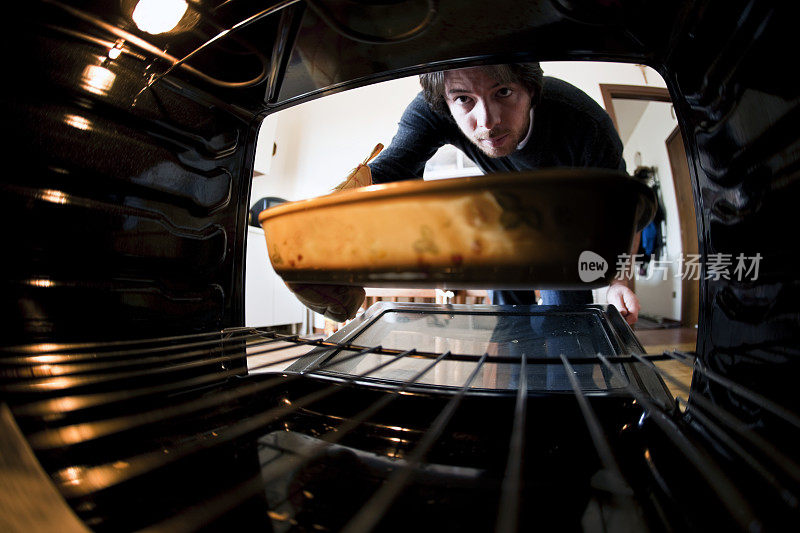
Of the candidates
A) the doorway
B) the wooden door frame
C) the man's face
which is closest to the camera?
the man's face

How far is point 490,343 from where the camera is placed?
0.42 m

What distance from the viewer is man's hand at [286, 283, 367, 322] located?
314 mm

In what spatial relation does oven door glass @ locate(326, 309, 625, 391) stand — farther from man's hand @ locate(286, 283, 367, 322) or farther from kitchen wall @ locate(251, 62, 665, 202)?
kitchen wall @ locate(251, 62, 665, 202)

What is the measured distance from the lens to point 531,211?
170 mm

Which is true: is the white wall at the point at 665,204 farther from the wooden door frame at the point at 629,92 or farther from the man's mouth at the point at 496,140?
the man's mouth at the point at 496,140

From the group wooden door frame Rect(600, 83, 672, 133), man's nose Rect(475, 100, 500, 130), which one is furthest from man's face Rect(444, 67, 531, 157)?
wooden door frame Rect(600, 83, 672, 133)

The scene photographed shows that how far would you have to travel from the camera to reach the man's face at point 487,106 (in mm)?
523

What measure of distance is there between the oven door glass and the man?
A: 0.28 meters

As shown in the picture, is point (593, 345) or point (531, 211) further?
point (593, 345)

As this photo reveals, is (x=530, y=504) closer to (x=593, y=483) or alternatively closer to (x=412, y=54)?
(x=593, y=483)

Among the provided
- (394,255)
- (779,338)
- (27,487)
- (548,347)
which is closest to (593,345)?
(548,347)

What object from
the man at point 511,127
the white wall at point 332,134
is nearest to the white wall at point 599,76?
the white wall at point 332,134

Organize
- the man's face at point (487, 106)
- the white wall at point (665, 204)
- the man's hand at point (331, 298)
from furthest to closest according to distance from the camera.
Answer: the white wall at point (665, 204), the man's face at point (487, 106), the man's hand at point (331, 298)

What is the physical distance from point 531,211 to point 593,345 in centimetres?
28
